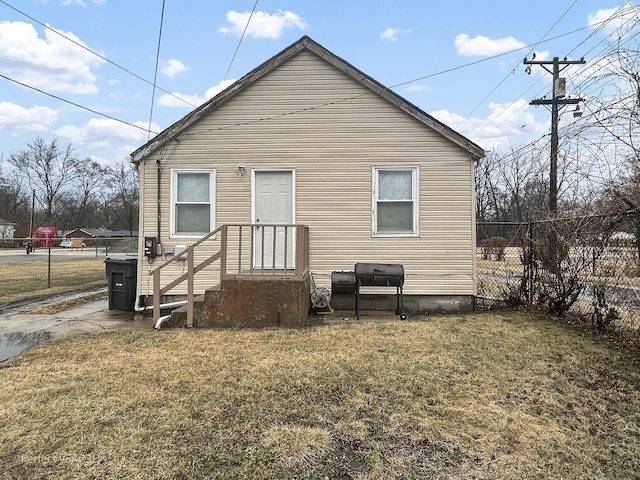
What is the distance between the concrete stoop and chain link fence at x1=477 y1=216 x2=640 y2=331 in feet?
13.3

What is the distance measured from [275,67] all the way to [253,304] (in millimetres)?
4705

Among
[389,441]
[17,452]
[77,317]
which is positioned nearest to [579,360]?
[389,441]

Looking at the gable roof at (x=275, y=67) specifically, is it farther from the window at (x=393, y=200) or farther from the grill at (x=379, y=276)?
the grill at (x=379, y=276)

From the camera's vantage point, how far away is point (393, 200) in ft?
25.5

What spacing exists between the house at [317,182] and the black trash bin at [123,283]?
313 mm

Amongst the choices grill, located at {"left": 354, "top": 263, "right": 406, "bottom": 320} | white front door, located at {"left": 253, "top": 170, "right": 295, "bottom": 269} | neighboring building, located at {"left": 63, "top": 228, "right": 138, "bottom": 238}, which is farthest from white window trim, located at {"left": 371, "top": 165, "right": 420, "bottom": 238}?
neighboring building, located at {"left": 63, "top": 228, "right": 138, "bottom": 238}

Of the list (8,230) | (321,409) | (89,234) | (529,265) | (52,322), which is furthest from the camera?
(89,234)

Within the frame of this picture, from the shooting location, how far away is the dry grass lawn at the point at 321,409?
2568mm

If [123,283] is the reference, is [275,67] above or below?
above

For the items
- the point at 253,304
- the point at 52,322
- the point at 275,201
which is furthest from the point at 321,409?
the point at 52,322

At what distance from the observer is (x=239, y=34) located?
9227 mm

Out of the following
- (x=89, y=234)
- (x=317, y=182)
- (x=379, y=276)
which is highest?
(x=317, y=182)

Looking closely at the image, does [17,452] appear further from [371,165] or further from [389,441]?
[371,165]

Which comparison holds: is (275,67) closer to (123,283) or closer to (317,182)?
(317,182)
